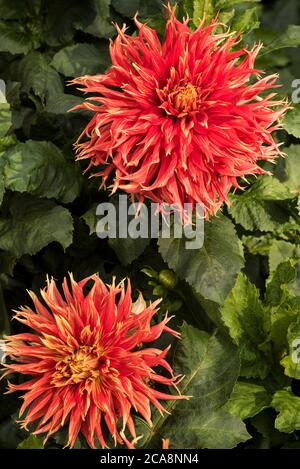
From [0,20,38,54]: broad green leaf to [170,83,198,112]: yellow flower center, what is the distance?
47 cm

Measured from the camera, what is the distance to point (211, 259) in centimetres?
109

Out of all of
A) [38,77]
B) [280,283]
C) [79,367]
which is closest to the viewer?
[79,367]

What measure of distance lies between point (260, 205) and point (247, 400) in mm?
307

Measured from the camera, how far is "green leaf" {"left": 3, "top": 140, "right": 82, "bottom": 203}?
1.11 meters

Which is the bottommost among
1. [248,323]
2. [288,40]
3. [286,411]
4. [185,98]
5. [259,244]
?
[286,411]

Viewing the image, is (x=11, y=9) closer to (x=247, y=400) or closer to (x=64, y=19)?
(x=64, y=19)

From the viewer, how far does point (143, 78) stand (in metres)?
1.00

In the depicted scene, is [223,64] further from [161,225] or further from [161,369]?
[161,369]

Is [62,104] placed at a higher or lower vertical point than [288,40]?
lower

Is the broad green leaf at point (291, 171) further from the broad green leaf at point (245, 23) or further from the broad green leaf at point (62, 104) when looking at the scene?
the broad green leaf at point (62, 104)

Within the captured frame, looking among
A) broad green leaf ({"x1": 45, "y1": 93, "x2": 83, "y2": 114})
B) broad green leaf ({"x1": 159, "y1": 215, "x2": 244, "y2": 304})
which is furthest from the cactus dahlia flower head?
broad green leaf ({"x1": 45, "y1": 93, "x2": 83, "y2": 114})

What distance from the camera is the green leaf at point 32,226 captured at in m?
1.13

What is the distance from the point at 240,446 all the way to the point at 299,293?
279 millimetres

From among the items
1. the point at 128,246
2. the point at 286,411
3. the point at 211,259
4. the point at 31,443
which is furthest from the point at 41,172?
the point at 286,411
